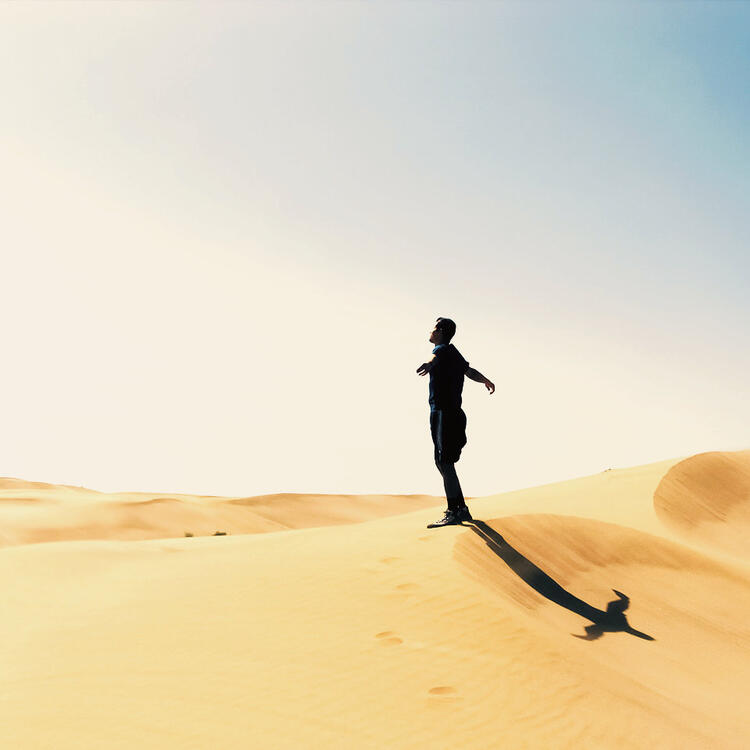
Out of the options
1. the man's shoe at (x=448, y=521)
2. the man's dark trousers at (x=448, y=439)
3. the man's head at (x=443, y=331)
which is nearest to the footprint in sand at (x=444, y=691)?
the man's dark trousers at (x=448, y=439)

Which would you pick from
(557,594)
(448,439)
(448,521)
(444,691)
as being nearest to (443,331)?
A: (448,439)

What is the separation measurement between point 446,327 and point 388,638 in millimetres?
4181

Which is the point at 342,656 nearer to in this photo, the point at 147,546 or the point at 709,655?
the point at 709,655

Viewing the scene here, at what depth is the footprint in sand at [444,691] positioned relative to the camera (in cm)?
465

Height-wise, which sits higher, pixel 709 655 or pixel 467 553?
pixel 467 553

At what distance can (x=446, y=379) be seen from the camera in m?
8.41

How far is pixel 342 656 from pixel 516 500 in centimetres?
1558

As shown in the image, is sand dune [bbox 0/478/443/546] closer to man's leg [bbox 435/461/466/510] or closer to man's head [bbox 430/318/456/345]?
man's leg [bbox 435/461/466/510]

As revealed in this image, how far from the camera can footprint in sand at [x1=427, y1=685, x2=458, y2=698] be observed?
4648 mm

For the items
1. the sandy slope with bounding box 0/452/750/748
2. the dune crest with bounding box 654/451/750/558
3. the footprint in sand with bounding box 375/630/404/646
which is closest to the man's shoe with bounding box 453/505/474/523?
the sandy slope with bounding box 0/452/750/748

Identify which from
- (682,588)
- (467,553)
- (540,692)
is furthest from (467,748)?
(682,588)

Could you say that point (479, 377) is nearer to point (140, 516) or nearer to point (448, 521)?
point (448, 521)

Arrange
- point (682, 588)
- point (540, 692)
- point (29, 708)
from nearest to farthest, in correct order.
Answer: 1. point (29, 708)
2. point (540, 692)
3. point (682, 588)

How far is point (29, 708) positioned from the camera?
4.48m
